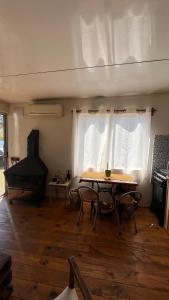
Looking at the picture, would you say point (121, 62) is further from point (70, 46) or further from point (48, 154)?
point (48, 154)

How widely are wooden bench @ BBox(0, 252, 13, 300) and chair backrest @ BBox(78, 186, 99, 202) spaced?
4.74ft

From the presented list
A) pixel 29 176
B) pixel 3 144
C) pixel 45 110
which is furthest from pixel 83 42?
pixel 3 144

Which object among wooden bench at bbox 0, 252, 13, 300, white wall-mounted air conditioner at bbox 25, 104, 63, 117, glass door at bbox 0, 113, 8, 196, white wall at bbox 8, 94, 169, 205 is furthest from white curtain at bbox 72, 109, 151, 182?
wooden bench at bbox 0, 252, 13, 300

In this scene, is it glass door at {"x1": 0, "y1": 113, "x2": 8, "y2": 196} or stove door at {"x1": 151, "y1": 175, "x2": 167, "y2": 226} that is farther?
glass door at {"x1": 0, "y1": 113, "x2": 8, "y2": 196}

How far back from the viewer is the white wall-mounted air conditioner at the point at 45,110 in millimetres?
3789

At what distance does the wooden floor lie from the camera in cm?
172

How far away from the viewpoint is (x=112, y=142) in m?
3.67

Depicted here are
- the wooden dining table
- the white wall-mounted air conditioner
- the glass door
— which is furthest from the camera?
the glass door

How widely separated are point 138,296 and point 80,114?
3099 mm

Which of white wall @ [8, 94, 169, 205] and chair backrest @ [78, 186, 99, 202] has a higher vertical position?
white wall @ [8, 94, 169, 205]

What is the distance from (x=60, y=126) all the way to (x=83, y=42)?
8.30 feet

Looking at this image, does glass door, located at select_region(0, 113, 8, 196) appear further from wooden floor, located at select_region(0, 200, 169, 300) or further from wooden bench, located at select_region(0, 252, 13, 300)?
wooden bench, located at select_region(0, 252, 13, 300)

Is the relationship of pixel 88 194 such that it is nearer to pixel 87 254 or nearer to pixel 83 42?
pixel 87 254

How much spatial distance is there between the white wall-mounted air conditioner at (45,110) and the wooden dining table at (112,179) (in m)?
1.51
